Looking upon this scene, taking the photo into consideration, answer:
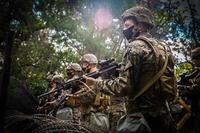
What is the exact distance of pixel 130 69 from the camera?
13.0 ft

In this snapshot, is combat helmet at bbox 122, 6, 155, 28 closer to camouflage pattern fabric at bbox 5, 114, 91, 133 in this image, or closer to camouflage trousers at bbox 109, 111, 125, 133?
camouflage pattern fabric at bbox 5, 114, 91, 133

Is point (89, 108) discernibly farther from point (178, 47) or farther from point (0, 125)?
point (178, 47)

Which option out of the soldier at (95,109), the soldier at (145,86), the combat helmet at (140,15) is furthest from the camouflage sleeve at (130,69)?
the soldier at (95,109)

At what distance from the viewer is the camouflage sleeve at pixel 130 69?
3.95 m

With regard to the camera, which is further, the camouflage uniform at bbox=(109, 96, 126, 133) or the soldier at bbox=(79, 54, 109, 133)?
the camouflage uniform at bbox=(109, 96, 126, 133)

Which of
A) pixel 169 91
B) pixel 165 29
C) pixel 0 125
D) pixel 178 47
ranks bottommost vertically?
pixel 0 125

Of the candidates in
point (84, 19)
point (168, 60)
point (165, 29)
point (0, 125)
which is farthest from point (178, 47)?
point (0, 125)

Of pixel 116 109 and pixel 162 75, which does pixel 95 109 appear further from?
pixel 162 75

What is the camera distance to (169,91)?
403cm

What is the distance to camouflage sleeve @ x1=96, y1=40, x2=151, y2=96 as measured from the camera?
3.95 m

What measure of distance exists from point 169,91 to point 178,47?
381 inches

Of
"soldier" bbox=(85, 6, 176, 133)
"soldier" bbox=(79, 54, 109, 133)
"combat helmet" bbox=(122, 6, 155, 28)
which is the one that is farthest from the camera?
"soldier" bbox=(79, 54, 109, 133)

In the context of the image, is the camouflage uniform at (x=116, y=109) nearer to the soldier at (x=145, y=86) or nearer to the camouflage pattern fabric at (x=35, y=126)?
the camouflage pattern fabric at (x=35, y=126)

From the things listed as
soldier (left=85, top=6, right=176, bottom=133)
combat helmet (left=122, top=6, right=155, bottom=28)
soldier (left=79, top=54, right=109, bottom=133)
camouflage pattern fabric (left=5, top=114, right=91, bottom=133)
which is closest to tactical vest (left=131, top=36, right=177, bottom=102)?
soldier (left=85, top=6, right=176, bottom=133)
